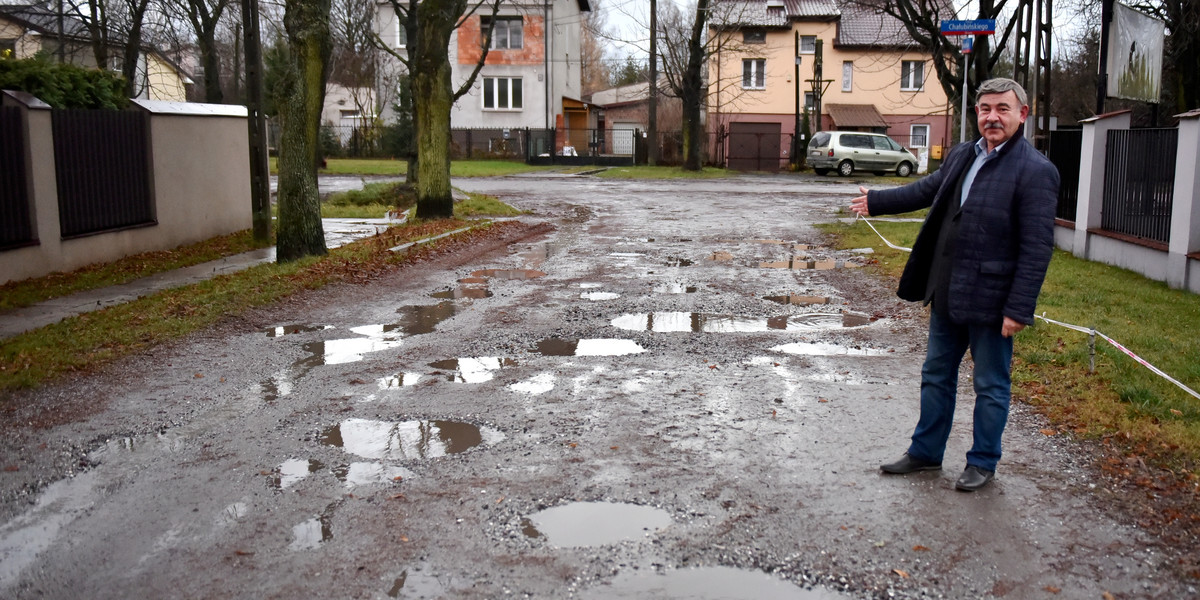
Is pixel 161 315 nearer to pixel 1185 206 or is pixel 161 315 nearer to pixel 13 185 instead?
pixel 13 185

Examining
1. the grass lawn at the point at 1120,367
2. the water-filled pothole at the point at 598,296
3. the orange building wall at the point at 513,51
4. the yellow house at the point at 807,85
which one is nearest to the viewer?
the grass lawn at the point at 1120,367

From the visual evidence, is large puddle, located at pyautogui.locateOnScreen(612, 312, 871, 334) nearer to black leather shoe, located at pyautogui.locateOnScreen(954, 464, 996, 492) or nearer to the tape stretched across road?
the tape stretched across road

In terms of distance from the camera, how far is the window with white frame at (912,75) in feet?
160

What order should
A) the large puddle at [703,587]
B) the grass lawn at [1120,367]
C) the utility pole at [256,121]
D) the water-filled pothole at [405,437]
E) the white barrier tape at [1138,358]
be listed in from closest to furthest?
1. the large puddle at [703,587]
2. the water-filled pothole at [405,437]
3. the grass lawn at [1120,367]
4. the white barrier tape at [1138,358]
5. the utility pole at [256,121]

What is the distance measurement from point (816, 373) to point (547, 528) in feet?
11.1

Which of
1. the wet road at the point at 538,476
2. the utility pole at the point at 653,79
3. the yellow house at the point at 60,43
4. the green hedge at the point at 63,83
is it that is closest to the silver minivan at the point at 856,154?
the utility pole at the point at 653,79

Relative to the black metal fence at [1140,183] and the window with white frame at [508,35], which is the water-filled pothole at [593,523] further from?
the window with white frame at [508,35]

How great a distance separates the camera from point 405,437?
228 inches

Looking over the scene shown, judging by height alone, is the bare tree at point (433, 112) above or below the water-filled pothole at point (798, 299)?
above

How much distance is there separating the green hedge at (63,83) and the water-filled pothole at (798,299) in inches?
353

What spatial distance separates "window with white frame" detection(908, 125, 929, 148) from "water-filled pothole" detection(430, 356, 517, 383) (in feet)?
152

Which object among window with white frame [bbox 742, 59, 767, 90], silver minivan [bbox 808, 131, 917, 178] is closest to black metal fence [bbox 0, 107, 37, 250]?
silver minivan [bbox 808, 131, 917, 178]

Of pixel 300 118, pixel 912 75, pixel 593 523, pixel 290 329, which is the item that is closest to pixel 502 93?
pixel 912 75

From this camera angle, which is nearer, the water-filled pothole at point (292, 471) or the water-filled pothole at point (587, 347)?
the water-filled pothole at point (292, 471)
